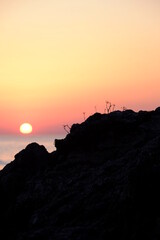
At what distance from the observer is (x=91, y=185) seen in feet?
64.3

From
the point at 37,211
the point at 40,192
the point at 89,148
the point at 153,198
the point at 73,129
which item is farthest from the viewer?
the point at 73,129

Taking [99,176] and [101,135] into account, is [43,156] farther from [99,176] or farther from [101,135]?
[99,176]

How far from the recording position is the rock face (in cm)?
1547

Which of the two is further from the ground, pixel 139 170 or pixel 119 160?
pixel 119 160

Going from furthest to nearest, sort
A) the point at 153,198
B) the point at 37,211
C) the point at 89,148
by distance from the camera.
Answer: the point at 89,148 → the point at 37,211 → the point at 153,198

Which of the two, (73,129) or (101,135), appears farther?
(73,129)

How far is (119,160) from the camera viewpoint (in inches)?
821

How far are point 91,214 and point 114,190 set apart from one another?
1.62 m

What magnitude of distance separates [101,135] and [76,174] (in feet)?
13.1

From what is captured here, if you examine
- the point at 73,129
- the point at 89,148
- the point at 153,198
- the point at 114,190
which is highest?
the point at 73,129

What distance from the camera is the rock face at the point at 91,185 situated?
1547 cm

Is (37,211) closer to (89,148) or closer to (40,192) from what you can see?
(40,192)

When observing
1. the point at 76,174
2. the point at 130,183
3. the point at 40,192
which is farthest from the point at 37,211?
the point at 130,183

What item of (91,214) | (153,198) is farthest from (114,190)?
(153,198)
